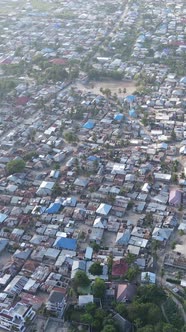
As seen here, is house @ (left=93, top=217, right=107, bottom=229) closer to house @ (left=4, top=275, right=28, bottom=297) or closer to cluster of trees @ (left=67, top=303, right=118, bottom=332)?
house @ (left=4, top=275, right=28, bottom=297)

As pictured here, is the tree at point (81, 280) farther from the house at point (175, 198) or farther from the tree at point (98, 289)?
the house at point (175, 198)

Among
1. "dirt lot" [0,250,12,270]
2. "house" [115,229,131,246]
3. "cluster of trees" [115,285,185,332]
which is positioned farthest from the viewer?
"house" [115,229,131,246]

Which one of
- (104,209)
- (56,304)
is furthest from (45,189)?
(56,304)

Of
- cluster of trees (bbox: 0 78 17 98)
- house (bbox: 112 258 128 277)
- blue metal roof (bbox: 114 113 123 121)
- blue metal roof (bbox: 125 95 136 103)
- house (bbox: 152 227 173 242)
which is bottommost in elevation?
house (bbox: 152 227 173 242)

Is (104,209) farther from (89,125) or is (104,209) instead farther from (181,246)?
(89,125)

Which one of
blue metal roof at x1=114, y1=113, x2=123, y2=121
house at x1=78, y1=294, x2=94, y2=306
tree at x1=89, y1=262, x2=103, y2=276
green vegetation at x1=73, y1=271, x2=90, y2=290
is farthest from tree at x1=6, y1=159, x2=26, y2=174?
house at x1=78, y1=294, x2=94, y2=306

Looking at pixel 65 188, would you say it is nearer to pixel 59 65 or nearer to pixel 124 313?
pixel 124 313

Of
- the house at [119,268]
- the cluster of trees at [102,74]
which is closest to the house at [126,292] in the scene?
the house at [119,268]
